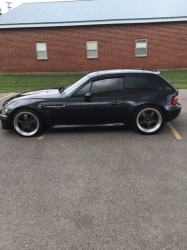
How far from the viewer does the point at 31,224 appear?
2.51 m

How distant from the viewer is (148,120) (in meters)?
5.11

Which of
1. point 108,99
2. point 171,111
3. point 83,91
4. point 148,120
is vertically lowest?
point 148,120

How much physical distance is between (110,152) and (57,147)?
1.10 m

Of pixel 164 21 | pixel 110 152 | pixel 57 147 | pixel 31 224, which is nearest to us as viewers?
pixel 31 224

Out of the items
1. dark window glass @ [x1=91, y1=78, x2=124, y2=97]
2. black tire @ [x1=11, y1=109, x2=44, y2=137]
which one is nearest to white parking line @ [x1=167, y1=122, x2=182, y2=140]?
dark window glass @ [x1=91, y1=78, x2=124, y2=97]

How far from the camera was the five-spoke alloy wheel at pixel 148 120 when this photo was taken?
5.03 metres

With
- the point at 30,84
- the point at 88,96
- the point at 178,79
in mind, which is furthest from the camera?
the point at 178,79

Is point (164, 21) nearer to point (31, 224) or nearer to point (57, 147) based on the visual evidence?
point (57, 147)

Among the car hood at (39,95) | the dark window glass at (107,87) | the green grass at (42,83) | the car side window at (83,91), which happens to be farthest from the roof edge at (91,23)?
the car side window at (83,91)

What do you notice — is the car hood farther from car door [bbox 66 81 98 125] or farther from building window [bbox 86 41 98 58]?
building window [bbox 86 41 98 58]

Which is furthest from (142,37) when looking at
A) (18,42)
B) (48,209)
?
(48,209)

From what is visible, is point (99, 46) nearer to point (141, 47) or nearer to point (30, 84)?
point (141, 47)

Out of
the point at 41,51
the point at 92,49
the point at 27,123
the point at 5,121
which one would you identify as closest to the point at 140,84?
the point at 27,123

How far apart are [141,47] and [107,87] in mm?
15328
